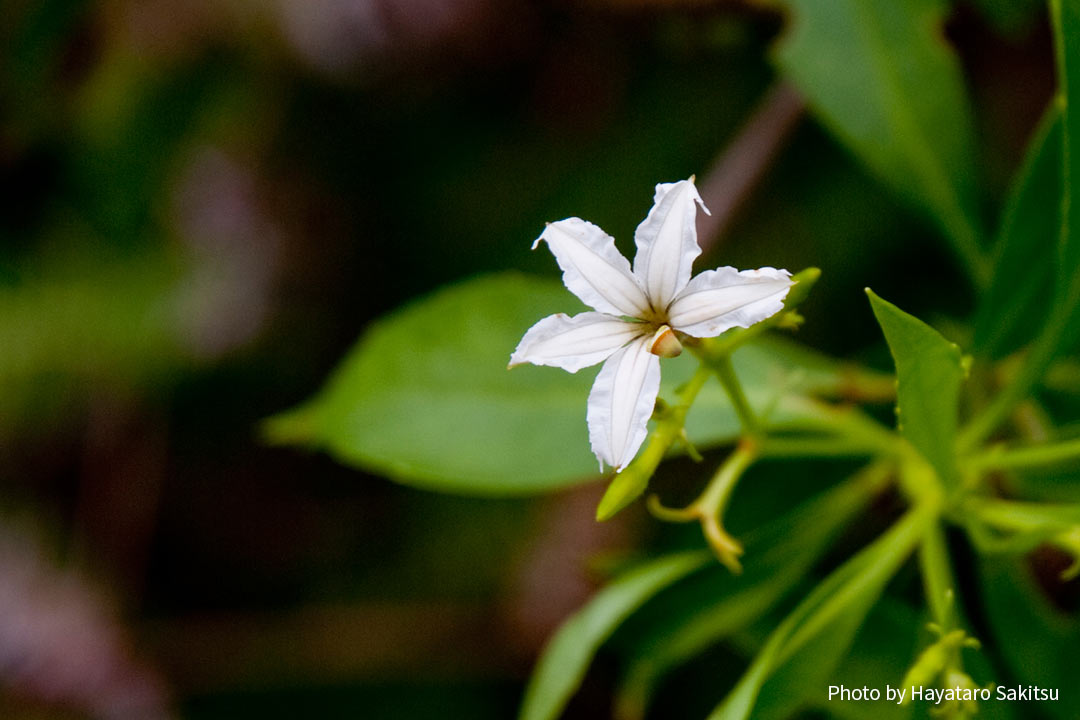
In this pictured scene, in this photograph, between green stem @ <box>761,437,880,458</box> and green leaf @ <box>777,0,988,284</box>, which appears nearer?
green stem @ <box>761,437,880,458</box>

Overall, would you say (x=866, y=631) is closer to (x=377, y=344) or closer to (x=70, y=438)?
(x=377, y=344)

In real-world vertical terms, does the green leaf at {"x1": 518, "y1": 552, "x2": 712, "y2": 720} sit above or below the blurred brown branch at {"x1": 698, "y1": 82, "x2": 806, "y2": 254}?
below

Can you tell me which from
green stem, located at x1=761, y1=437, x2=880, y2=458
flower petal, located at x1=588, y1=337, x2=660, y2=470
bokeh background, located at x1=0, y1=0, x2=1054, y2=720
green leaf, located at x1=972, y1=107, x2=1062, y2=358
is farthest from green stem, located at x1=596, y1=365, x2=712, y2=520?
bokeh background, located at x1=0, y1=0, x2=1054, y2=720

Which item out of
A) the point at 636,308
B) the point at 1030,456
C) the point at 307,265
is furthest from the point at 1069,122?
the point at 307,265

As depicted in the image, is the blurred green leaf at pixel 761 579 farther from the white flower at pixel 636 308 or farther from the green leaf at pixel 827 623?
the white flower at pixel 636 308

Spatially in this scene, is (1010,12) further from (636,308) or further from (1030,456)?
(636,308)

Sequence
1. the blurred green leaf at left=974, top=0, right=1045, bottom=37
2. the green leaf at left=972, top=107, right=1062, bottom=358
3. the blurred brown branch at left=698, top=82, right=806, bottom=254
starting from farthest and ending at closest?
the blurred brown branch at left=698, top=82, right=806, bottom=254 < the blurred green leaf at left=974, top=0, right=1045, bottom=37 < the green leaf at left=972, top=107, right=1062, bottom=358

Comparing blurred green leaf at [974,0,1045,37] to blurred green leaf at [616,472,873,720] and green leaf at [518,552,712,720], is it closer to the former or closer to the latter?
blurred green leaf at [616,472,873,720]

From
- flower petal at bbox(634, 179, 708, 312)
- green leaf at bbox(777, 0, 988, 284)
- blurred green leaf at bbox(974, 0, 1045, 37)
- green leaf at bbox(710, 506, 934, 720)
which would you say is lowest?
green leaf at bbox(710, 506, 934, 720)
